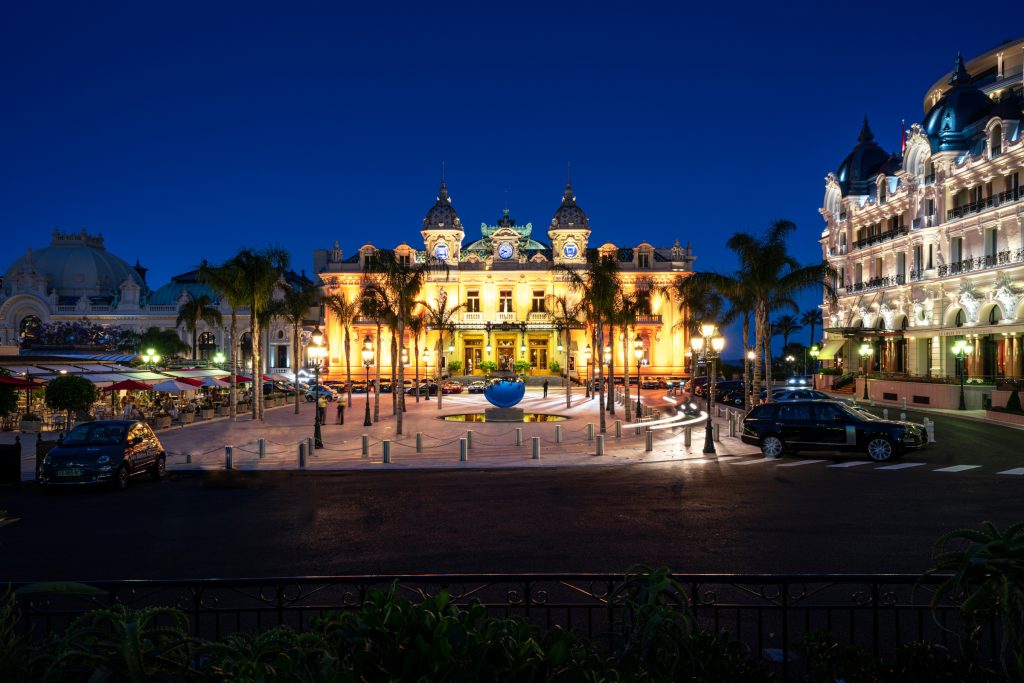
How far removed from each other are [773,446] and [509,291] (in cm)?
6826

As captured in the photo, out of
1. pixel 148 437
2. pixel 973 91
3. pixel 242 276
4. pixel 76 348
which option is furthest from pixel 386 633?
pixel 76 348

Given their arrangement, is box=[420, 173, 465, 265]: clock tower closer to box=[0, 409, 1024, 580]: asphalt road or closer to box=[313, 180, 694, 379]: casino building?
box=[313, 180, 694, 379]: casino building

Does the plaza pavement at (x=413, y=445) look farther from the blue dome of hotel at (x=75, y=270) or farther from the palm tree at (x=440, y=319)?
the blue dome of hotel at (x=75, y=270)

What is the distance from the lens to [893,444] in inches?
823

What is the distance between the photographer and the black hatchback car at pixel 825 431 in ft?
69.1

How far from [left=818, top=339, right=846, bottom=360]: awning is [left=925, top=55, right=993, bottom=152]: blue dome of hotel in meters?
17.9

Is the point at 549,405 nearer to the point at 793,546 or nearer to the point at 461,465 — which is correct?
the point at 461,465

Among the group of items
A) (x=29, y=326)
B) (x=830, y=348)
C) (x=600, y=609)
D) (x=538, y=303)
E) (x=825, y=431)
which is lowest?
(x=600, y=609)

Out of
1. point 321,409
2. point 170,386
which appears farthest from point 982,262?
point 170,386

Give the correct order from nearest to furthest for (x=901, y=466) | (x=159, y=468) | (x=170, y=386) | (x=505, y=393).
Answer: (x=159, y=468) → (x=901, y=466) → (x=170, y=386) → (x=505, y=393)

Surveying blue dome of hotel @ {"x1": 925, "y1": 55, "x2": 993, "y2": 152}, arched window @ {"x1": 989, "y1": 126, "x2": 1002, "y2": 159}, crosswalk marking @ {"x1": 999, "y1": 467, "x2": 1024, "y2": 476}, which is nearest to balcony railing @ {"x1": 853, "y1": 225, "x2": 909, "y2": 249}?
blue dome of hotel @ {"x1": 925, "y1": 55, "x2": 993, "y2": 152}

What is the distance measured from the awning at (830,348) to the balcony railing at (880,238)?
7.94 m

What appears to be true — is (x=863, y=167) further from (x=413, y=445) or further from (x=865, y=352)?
(x=413, y=445)

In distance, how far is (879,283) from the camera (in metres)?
57.9
